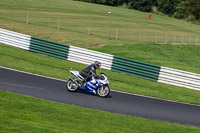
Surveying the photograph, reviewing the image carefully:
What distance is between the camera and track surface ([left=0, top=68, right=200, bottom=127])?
1335 centimetres

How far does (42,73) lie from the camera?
59.7 feet

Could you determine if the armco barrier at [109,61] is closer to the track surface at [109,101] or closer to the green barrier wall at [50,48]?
the green barrier wall at [50,48]

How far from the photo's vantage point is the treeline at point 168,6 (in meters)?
92.1

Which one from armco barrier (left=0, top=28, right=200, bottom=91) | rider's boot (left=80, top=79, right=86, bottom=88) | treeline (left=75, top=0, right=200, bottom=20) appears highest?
rider's boot (left=80, top=79, right=86, bottom=88)

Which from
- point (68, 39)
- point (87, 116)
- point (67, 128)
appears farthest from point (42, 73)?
point (68, 39)

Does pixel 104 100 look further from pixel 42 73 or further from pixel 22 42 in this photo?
pixel 22 42

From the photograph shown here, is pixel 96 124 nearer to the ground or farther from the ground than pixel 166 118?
farther from the ground

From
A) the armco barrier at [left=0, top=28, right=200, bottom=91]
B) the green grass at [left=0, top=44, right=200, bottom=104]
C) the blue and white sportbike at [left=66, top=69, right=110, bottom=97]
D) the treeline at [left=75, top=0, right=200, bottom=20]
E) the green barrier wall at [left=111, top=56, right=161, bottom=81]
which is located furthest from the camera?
the treeline at [left=75, top=0, right=200, bottom=20]

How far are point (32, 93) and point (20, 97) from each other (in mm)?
1599

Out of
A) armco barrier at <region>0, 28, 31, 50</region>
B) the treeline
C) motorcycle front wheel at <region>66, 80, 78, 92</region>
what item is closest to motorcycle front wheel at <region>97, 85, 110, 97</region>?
motorcycle front wheel at <region>66, 80, 78, 92</region>

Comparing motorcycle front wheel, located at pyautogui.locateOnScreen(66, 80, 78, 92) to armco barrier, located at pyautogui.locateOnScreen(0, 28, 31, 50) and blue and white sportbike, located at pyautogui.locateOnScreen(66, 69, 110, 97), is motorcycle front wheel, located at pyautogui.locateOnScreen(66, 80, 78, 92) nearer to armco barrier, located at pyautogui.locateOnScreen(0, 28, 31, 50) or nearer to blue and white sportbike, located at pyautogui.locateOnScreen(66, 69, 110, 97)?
blue and white sportbike, located at pyautogui.locateOnScreen(66, 69, 110, 97)

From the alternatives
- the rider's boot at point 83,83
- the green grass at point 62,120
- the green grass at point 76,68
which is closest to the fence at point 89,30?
the green grass at point 76,68

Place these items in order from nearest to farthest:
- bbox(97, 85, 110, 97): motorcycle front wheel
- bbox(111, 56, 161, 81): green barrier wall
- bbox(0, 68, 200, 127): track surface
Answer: bbox(0, 68, 200, 127): track surface → bbox(97, 85, 110, 97): motorcycle front wheel → bbox(111, 56, 161, 81): green barrier wall

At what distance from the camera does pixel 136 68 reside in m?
20.9
